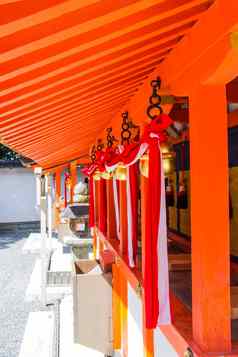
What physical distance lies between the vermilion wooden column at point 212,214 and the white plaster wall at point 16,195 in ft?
78.3

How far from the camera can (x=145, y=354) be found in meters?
4.39

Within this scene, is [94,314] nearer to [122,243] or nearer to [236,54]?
[122,243]

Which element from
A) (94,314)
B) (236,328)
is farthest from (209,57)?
(94,314)

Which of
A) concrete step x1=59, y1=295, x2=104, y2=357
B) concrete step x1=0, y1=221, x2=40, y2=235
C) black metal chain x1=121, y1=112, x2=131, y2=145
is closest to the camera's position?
black metal chain x1=121, y1=112, x2=131, y2=145

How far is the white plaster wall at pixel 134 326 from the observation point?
191 inches

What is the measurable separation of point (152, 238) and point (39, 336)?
17.3 ft

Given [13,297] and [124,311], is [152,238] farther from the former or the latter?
[13,297]

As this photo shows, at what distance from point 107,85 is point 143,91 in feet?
1.64

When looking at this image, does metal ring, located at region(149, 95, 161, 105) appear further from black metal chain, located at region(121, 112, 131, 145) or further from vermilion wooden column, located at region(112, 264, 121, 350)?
vermilion wooden column, located at region(112, 264, 121, 350)

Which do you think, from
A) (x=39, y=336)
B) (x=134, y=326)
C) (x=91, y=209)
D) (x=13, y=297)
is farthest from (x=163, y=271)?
(x=13, y=297)

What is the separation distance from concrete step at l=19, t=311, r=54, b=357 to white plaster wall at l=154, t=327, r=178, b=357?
11.0 feet

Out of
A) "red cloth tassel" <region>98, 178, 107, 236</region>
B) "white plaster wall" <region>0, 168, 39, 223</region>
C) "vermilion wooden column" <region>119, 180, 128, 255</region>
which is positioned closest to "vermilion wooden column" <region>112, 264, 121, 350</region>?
"vermilion wooden column" <region>119, 180, 128, 255</region>

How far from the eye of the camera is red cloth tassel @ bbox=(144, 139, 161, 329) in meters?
3.08

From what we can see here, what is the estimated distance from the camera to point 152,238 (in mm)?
3135
